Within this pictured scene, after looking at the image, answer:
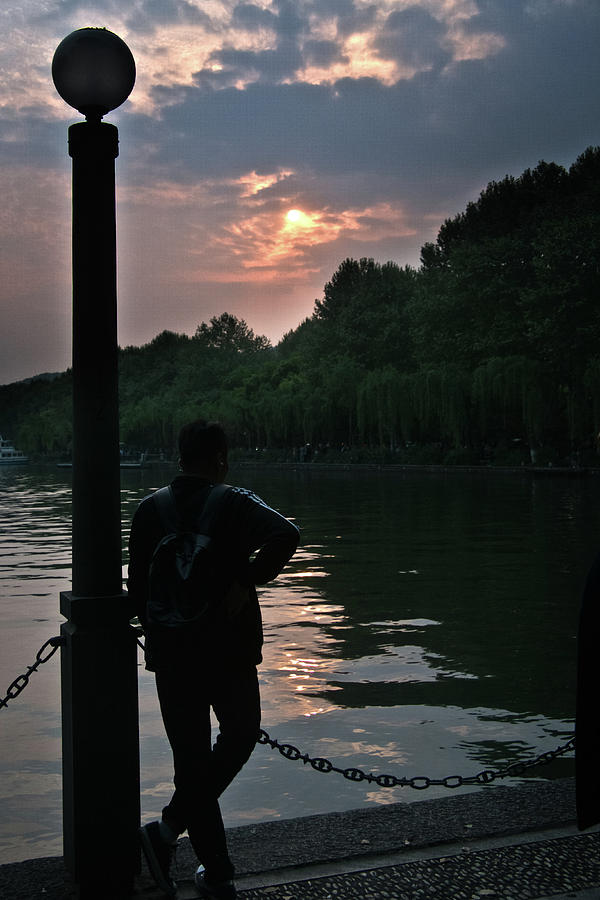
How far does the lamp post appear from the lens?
407 cm

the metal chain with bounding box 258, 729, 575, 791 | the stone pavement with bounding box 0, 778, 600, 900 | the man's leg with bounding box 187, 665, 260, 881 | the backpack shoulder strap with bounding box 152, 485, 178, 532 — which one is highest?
the backpack shoulder strap with bounding box 152, 485, 178, 532

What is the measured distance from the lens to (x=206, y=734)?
3.99 m

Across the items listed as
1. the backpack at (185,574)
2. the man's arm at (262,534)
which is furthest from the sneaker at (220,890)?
the man's arm at (262,534)

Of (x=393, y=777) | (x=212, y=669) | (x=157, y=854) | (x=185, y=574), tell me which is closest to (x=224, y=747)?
(x=212, y=669)

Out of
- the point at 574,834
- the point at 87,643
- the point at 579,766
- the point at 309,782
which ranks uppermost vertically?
the point at 87,643

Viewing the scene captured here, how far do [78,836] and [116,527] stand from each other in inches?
47.5

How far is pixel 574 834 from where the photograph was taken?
14.5 feet

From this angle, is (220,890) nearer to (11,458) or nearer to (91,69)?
(91,69)

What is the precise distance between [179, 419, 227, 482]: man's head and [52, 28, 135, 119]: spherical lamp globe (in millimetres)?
1467

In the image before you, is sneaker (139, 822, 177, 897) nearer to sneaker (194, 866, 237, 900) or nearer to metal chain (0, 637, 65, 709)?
sneaker (194, 866, 237, 900)

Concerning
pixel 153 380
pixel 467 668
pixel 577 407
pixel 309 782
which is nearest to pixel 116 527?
pixel 309 782

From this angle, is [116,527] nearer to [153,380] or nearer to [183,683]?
[183,683]

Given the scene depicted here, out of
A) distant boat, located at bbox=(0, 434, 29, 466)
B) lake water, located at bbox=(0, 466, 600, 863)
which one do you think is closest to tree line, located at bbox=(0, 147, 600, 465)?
lake water, located at bbox=(0, 466, 600, 863)

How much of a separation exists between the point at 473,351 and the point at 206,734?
57236 mm
